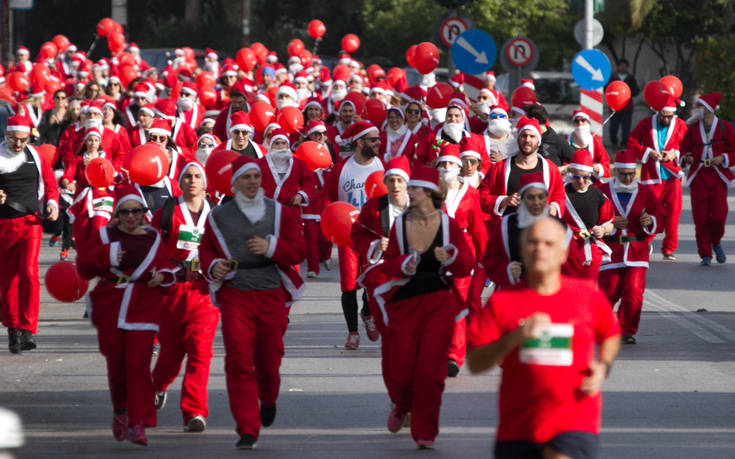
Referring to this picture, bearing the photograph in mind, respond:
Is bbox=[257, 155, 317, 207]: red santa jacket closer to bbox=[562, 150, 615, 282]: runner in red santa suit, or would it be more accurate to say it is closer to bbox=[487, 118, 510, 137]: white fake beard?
bbox=[487, 118, 510, 137]: white fake beard

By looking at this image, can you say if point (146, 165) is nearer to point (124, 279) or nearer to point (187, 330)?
point (187, 330)

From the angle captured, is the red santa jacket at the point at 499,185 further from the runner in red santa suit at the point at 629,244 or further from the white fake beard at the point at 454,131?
the white fake beard at the point at 454,131

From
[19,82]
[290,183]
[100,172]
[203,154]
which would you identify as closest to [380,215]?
[100,172]

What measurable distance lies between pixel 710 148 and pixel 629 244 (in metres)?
6.17

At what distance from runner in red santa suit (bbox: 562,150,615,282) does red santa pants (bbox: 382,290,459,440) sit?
2.90 metres

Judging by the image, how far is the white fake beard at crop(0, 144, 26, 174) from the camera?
12438 millimetres

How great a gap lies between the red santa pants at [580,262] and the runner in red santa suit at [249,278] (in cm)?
213

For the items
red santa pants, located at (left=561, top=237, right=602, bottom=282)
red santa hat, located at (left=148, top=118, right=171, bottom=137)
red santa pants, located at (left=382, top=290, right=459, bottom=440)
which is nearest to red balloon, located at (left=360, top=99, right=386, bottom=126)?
red santa hat, located at (left=148, top=118, right=171, bottom=137)

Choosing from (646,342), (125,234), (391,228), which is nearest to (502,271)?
(391,228)

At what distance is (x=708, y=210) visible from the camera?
18000 millimetres

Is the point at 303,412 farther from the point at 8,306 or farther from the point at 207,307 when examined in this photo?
the point at 8,306

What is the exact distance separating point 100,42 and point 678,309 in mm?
40462

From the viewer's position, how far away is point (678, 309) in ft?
47.8

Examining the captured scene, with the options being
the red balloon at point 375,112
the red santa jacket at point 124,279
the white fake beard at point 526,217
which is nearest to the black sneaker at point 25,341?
the red santa jacket at point 124,279
